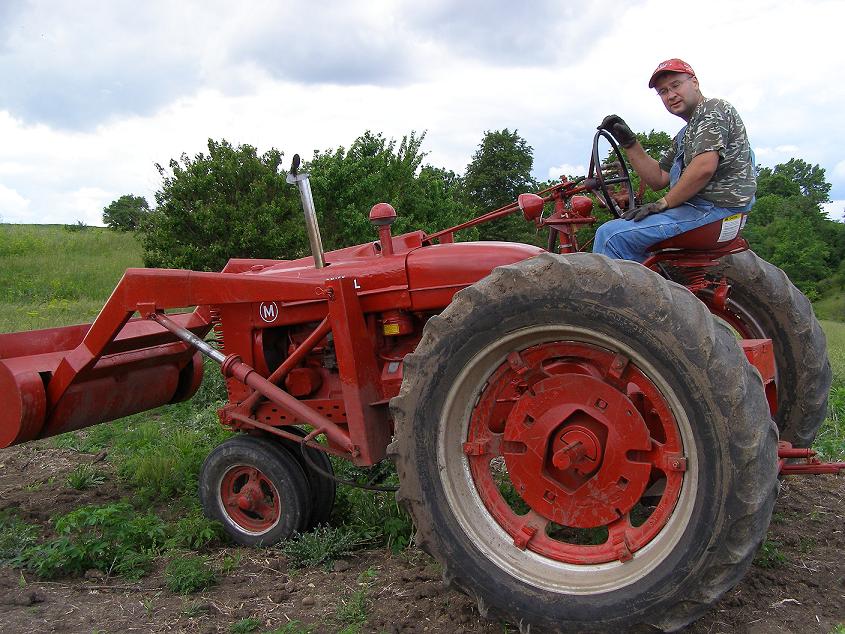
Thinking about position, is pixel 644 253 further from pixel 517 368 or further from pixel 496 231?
pixel 496 231

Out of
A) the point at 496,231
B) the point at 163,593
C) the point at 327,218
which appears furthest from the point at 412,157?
the point at 163,593

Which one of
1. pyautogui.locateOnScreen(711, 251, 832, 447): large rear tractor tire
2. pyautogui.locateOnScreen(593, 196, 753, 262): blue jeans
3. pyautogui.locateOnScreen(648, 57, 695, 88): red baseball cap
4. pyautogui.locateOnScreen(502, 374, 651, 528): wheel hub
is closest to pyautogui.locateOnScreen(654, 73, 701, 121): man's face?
pyautogui.locateOnScreen(648, 57, 695, 88): red baseball cap

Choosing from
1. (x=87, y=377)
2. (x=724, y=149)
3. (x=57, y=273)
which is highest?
(x=57, y=273)

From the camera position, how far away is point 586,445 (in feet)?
9.50

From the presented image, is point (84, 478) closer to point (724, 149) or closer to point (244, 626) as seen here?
point (244, 626)

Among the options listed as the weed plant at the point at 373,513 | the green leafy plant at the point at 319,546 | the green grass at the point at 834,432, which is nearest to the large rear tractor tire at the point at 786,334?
the green grass at the point at 834,432

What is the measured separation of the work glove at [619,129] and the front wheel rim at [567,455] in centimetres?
157

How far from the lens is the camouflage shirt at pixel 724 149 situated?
364 cm

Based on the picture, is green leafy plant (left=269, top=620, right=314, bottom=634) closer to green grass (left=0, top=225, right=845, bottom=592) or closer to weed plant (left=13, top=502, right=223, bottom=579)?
green grass (left=0, top=225, right=845, bottom=592)

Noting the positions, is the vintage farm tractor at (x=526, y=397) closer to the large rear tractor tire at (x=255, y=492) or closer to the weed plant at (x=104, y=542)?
the large rear tractor tire at (x=255, y=492)

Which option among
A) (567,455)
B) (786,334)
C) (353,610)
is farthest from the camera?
(786,334)

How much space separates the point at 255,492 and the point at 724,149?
10.3 feet

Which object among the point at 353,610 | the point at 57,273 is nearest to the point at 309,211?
the point at 353,610

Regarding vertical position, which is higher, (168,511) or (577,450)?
(577,450)
